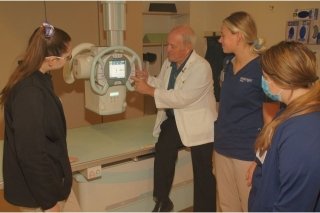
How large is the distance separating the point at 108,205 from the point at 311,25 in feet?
8.88

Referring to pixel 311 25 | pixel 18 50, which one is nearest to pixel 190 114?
pixel 18 50

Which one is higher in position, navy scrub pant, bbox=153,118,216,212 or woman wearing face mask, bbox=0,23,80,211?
woman wearing face mask, bbox=0,23,80,211

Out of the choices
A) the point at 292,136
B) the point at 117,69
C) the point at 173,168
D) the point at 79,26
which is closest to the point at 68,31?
the point at 79,26

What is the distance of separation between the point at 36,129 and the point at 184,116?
101 cm

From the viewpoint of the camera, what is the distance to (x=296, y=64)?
39.7 inches

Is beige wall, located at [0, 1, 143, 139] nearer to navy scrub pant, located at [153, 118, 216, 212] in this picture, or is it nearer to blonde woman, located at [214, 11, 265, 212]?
navy scrub pant, located at [153, 118, 216, 212]

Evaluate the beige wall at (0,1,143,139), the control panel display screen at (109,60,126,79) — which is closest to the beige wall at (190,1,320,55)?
the beige wall at (0,1,143,139)

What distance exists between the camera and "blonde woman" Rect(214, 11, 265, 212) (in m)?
1.66

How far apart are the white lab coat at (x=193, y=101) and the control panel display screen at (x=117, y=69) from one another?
31 centimetres

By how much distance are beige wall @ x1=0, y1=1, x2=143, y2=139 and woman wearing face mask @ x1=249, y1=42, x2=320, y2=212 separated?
228cm

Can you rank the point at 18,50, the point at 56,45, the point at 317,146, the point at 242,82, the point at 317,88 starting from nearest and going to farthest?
the point at 317,146
the point at 317,88
the point at 56,45
the point at 242,82
the point at 18,50

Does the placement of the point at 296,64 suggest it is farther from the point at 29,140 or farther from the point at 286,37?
the point at 286,37

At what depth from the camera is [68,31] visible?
116 inches

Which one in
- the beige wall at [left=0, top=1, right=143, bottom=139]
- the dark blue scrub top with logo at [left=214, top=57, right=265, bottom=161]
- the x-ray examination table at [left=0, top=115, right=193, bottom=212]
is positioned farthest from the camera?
the beige wall at [left=0, top=1, right=143, bottom=139]
